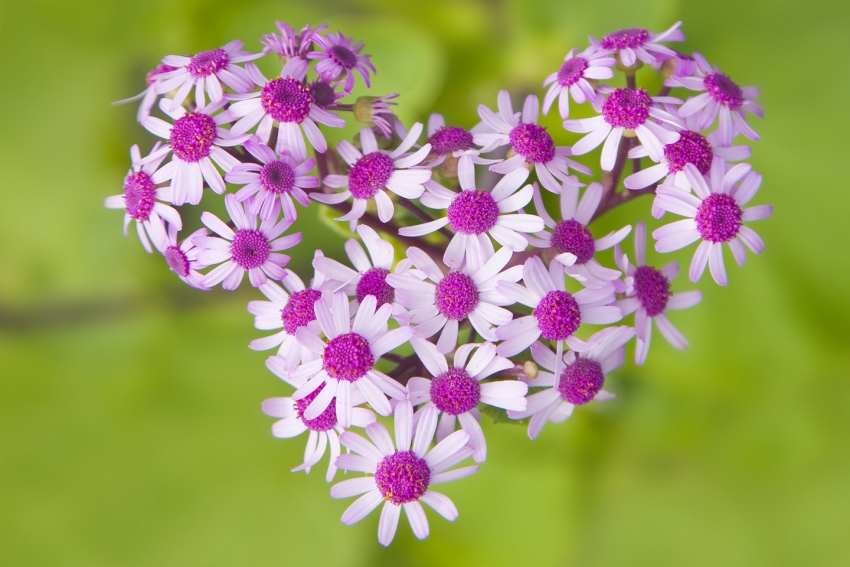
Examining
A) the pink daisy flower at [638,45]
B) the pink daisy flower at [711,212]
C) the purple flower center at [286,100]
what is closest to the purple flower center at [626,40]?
the pink daisy flower at [638,45]

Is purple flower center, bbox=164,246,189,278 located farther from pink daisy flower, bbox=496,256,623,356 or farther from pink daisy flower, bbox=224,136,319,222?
pink daisy flower, bbox=496,256,623,356

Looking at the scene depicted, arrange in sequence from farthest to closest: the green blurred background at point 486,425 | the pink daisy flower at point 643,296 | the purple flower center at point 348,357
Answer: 1. the green blurred background at point 486,425
2. the pink daisy flower at point 643,296
3. the purple flower center at point 348,357

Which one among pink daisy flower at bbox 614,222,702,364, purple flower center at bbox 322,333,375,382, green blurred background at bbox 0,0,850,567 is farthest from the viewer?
green blurred background at bbox 0,0,850,567

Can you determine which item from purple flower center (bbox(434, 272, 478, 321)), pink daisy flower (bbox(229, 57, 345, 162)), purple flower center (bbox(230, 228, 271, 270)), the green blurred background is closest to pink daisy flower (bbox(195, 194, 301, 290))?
purple flower center (bbox(230, 228, 271, 270))

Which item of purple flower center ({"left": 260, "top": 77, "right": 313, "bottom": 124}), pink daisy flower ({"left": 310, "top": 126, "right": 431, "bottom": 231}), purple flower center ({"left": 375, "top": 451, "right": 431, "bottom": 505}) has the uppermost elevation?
purple flower center ({"left": 260, "top": 77, "right": 313, "bottom": 124})

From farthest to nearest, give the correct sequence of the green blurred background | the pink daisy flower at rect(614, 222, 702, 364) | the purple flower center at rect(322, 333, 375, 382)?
1. the green blurred background
2. the pink daisy flower at rect(614, 222, 702, 364)
3. the purple flower center at rect(322, 333, 375, 382)

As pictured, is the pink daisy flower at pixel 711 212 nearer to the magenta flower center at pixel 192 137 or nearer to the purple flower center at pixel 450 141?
the purple flower center at pixel 450 141

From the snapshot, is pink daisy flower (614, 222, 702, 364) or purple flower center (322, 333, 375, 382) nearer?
purple flower center (322, 333, 375, 382)

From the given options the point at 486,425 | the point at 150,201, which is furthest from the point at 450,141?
the point at 486,425
